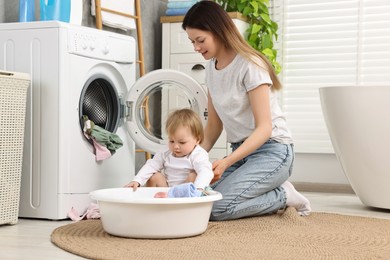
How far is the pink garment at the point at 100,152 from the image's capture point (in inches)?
121

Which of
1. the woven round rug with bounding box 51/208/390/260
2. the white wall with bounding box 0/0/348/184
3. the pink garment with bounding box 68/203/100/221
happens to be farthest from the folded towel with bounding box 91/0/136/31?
the woven round rug with bounding box 51/208/390/260

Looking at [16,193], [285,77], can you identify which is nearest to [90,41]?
[16,193]

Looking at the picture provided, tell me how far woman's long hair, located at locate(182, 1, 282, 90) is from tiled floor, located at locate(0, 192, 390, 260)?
3.10 ft

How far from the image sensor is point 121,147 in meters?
3.35

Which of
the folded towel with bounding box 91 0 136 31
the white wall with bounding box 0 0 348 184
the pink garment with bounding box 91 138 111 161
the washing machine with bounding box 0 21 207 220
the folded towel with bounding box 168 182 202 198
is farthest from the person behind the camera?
the white wall with bounding box 0 0 348 184

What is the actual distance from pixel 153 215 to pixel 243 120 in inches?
29.5

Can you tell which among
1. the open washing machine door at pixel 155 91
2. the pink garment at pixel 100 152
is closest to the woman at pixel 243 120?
the open washing machine door at pixel 155 91

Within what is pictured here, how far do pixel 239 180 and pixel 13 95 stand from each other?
95cm

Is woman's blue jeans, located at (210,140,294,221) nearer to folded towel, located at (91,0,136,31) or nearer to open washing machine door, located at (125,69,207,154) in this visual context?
open washing machine door, located at (125,69,207,154)

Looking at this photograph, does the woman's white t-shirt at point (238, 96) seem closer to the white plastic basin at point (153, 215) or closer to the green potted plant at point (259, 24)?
the white plastic basin at point (153, 215)

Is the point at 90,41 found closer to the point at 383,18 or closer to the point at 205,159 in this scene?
the point at 205,159

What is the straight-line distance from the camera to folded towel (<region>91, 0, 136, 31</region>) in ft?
13.4

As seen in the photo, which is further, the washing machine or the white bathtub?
the white bathtub

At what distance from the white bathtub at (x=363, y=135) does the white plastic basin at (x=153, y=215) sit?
1198 mm
